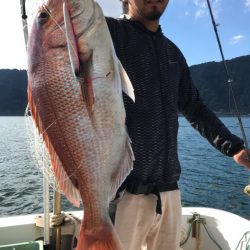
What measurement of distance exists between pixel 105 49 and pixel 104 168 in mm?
589

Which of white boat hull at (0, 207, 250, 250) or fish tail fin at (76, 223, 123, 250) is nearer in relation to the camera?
fish tail fin at (76, 223, 123, 250)

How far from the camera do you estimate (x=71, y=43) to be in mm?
1743

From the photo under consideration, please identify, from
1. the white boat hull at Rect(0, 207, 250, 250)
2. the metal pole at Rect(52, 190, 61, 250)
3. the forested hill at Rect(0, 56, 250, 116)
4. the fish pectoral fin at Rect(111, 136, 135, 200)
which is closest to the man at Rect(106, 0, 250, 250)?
the fish pectoral fin at Rect(111, 136, 135, 200)

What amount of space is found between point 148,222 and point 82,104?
4.49 ft

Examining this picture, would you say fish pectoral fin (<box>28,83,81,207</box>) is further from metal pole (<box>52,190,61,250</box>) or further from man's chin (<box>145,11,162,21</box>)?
metal pole (<box>52,190,61,250</box>)

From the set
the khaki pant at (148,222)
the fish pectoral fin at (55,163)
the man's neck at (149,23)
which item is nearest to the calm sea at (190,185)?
the khaki pant at (148,222)

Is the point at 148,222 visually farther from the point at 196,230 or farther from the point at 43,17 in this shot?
the point at 196,230

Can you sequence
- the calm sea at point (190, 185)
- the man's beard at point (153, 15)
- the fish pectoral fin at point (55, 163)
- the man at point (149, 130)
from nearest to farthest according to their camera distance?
the fish pectoral fin at point (55, 163)
the man at point (149, 130)
the man's beard at point (153, 15)
the calm sea at point (190, 185)

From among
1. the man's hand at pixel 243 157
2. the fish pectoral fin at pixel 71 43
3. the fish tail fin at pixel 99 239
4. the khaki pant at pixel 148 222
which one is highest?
the fish pectoral fin at pixel 71 43

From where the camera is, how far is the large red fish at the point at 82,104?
180cm

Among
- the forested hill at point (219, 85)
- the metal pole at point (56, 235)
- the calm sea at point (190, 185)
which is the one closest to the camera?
the metal pole at point (56, 235)

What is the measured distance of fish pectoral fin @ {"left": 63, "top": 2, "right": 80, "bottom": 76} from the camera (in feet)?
5.72

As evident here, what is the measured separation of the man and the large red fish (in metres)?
0.76

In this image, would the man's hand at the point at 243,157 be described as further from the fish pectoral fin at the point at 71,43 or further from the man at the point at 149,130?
the fish pectoral fin at the point at 71,43
